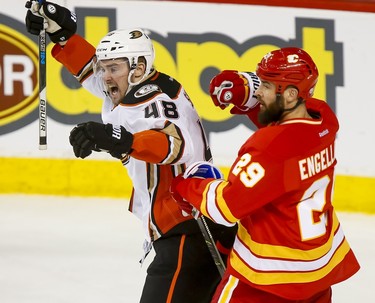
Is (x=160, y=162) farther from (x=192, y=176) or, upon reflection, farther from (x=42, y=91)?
Result: (x=42, y=91)

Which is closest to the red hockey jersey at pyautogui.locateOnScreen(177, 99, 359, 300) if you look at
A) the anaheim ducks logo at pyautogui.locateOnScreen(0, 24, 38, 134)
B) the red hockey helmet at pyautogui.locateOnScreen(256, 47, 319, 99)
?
the red hockey helmet at pyautogui.locateOnScreen(256, 47, 319, 99)

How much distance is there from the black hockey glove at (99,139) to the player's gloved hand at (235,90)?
1.85ft

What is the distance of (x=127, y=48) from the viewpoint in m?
3.14

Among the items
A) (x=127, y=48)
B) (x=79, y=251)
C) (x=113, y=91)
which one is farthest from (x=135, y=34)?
(x=79, y=251)

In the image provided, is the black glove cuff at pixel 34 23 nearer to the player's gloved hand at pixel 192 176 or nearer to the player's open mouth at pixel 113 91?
the player's open mouth at pixel 113 91

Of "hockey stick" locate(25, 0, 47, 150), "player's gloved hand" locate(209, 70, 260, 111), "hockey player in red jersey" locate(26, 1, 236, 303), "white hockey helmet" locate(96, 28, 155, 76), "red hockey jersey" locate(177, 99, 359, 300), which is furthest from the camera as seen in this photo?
"hockey stick" locate(25, 0, 47, 150)

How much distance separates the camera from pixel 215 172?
2.98m

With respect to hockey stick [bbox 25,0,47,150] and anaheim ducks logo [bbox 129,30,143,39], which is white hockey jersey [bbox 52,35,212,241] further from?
hockey stick [bbox 25,0,47,150]

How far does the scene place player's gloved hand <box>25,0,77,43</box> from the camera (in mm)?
3400

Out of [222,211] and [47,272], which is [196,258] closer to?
[222,211]

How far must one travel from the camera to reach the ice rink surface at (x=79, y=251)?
172 inches

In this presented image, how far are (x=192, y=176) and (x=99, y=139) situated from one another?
31 centimetres

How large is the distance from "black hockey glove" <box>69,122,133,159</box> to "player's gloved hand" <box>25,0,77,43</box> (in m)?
0.74

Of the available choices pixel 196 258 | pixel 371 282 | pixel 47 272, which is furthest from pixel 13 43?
pixel 196 258
